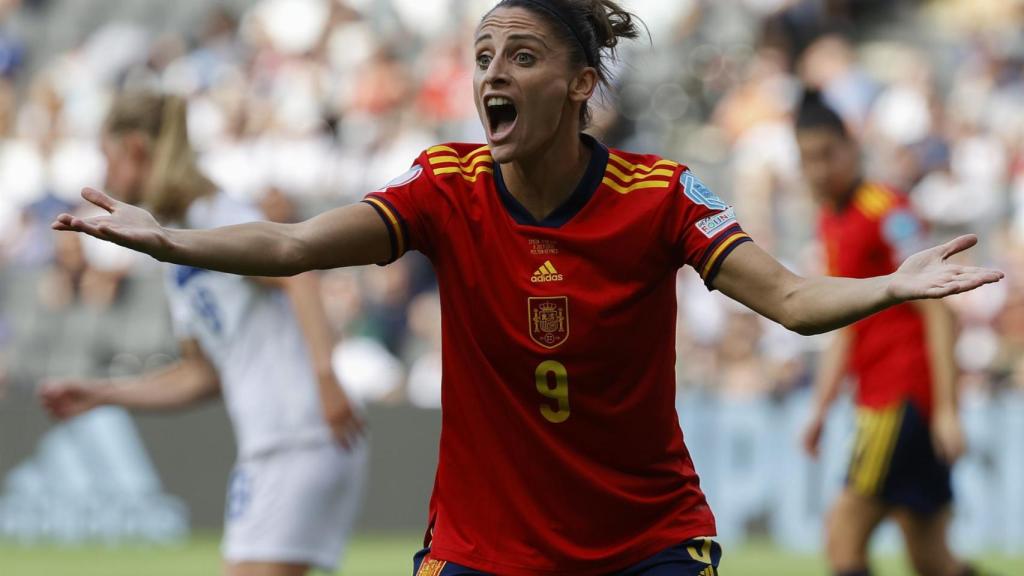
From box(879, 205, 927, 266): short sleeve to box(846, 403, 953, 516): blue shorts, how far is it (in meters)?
0.79

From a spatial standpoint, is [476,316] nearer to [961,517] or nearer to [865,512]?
[865,512]

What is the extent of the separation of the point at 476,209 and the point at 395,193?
23cm

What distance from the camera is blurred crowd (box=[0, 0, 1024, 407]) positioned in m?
15.0

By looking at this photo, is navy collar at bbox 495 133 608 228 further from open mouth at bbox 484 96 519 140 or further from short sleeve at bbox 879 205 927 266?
short sleeve at bbox 879 205 927 266

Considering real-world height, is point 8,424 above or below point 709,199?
below

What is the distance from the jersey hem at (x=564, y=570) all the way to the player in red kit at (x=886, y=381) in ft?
11.6

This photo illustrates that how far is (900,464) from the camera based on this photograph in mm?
7988

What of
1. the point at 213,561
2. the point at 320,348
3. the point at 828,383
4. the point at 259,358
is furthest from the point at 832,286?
the point at 213,561

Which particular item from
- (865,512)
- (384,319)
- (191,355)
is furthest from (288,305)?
(384,319)

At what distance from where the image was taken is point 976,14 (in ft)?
62.4

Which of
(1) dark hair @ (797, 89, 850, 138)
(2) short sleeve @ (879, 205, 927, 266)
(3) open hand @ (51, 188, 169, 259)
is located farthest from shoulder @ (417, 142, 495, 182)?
(2) short sleeve @ (879, 205, 927, 266)

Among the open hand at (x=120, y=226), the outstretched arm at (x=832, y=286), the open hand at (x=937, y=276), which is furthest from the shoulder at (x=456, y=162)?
the open hand at (x=937, y=276)

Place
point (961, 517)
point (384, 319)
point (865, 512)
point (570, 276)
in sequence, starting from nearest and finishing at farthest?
point (570, 276) < point (865, 512) < point (961, 517) < point (384, 319)

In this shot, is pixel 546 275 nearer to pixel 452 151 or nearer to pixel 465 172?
pixel 465 172
